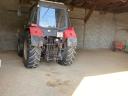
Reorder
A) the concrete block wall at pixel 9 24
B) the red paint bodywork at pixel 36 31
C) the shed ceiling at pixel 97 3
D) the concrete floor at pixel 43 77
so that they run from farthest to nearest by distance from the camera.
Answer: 1. the shed ceiling at pixel 97 3
2. the concrete block wall at pixel 9 24
3. the red paint bodywork at pixel 36 31
4. the concrete floor at pixel 43 77

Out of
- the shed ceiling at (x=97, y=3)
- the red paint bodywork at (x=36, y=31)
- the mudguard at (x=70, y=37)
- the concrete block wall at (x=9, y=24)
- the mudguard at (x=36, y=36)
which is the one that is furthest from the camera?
the shed ceiling at (x=97, y=3)

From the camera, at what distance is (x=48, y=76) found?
546 cm

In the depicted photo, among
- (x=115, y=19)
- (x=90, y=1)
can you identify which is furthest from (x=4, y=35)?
(x=115, y=19)

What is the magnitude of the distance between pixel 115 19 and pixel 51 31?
6294mm

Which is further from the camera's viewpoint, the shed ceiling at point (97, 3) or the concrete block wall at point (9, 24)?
the shed ceiling at point (97, 3)

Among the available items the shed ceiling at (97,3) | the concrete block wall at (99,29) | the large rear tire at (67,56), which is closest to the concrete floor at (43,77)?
the large rear tire at (67,56)

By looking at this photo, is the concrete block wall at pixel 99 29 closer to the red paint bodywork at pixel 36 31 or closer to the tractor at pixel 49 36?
the tractor at pixel 49 36

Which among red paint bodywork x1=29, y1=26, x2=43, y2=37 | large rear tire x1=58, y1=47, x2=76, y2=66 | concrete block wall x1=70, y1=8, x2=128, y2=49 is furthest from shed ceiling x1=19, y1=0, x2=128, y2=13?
large rear tire x1=58, y1=47, x2=76, y2=66

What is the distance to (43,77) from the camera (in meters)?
5.34

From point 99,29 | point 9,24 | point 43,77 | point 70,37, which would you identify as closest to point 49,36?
point 70,37

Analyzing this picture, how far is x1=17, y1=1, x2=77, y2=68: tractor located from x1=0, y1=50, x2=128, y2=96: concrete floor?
30 centimetres

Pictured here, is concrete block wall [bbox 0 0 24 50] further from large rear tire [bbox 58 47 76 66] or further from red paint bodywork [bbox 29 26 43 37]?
large rear tire [bbox 58 47 76 66]

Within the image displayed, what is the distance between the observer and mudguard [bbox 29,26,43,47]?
5875 millimetres

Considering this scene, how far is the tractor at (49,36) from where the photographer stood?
5.96 meters
